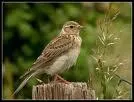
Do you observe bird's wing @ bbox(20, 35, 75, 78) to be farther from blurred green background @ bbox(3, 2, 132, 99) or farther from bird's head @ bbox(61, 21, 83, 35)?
blurred green background @ bbox(3, 2, 132, 99)

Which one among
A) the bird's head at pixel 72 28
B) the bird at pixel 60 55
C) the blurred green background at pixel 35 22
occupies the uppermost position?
the blurred green background at pixel 35 22

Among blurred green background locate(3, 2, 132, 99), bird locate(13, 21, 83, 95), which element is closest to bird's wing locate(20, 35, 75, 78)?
bird locate(13, 21, 83, 95)

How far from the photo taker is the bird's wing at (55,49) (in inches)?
315

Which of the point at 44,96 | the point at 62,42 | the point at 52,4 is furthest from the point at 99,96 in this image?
the point at 52,4

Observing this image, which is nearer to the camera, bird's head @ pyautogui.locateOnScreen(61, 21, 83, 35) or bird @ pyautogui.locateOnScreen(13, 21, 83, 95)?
bird @ pyautogui.locateOnScreen(13, 21, 83, 95)

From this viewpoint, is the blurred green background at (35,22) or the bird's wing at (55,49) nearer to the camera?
the bird's wing at (55,49)

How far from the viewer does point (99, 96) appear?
661 centimetres

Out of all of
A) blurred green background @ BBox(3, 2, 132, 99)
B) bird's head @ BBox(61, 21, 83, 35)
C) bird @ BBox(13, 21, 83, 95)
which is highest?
blurred green background @ BBox(3, 2, 132, 99)

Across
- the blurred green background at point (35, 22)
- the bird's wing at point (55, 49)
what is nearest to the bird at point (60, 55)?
the bird's wing at point (55, 49)

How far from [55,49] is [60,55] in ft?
0.34

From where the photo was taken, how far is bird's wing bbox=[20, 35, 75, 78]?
7992mm

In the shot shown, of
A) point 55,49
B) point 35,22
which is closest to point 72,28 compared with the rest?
point 55,49

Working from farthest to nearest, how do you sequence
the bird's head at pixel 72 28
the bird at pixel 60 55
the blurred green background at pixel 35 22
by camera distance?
the blurred green background at pixel 35 22 → the bird's head at pixel 72 28 → the bird at pixel 60 55

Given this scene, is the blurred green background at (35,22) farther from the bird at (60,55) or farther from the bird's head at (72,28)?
the bird at (60,55)
